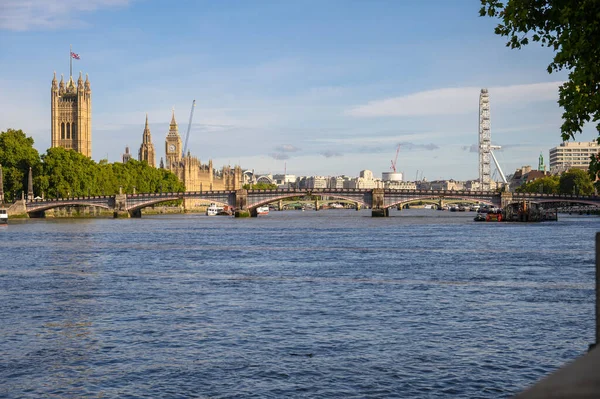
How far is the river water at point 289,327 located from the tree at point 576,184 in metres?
125

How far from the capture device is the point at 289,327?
794 inches

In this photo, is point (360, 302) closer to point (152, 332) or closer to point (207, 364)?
point (152, 332)

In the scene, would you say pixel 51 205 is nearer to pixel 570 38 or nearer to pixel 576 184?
pixel 576 184

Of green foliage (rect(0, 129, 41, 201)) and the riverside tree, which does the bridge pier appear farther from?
the riverside tree

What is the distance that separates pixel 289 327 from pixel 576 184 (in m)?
148

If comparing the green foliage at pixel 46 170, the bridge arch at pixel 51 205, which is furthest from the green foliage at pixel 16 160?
the bridge arch at pixel 51 205

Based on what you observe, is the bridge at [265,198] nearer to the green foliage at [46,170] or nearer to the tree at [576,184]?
the green foliage at [46,170]

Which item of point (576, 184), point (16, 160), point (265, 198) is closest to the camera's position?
point (16, 160)

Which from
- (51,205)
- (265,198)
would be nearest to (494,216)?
(265,198)

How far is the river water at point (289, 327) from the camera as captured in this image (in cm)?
1480

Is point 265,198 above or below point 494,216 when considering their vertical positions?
above

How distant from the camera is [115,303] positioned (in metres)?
25.1

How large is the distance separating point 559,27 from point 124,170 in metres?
143

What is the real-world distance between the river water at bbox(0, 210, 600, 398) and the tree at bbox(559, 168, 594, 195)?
125 meters
